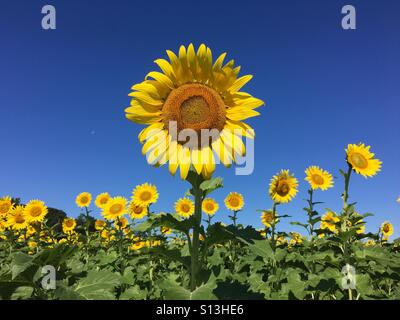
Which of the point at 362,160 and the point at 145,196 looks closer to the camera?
the point at 362,160

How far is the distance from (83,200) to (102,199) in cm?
73

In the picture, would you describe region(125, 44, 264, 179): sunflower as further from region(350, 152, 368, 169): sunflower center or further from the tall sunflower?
the tall sunflower

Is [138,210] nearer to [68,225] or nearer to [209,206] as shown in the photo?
[209,206]

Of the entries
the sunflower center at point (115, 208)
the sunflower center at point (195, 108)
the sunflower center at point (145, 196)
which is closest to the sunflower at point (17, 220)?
the sunflower center at point (115, 208)

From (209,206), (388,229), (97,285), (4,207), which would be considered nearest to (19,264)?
(97,285)

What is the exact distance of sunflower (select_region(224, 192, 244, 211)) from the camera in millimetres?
12781

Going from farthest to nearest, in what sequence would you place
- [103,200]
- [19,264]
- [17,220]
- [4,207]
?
1. [103,200]
2. [4,207]
3. [17,220]
4. [19,264]

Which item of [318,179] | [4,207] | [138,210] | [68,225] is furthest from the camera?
[68,225]

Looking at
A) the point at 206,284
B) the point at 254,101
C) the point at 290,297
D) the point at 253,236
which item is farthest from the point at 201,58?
the point at 290,297

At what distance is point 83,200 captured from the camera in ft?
44.3

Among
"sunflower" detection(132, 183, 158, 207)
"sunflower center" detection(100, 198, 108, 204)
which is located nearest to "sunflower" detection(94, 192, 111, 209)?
"sunflower center" detection(100, 198, 108, 204)

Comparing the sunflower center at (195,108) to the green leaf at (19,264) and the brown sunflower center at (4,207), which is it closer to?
the green leaf at (19,264)

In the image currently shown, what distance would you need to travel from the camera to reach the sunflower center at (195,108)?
12.6 ft
